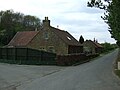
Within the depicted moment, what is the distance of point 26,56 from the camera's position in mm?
47250

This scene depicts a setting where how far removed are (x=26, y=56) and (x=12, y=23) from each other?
4877cm

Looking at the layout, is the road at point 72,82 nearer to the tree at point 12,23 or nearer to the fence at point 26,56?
the fence at point 26,56

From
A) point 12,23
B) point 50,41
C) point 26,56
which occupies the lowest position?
point 26,56

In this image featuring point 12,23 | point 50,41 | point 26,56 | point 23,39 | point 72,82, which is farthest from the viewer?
point 12,23

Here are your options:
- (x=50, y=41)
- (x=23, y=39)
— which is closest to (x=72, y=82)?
(x=50, y=41)

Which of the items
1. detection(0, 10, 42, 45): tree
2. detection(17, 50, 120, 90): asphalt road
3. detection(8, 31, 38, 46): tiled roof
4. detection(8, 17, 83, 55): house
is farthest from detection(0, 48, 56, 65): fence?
detection(0, 10, 42, 45): tree

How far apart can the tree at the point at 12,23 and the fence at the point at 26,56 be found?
30727 millimetres

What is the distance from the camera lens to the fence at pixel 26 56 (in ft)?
149

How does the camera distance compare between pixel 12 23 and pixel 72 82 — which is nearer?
pixel 72 82

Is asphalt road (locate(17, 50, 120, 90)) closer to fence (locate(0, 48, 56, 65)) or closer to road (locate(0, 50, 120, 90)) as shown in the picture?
road (locate(0, 50, 120, 90))

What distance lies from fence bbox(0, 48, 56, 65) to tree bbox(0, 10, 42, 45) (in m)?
30.7

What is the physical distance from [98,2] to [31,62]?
27206 millimetres

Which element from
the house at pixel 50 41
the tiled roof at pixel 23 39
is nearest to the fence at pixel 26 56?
the house at pixel 50 41

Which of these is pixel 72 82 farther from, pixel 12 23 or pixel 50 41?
pixel 12 23
